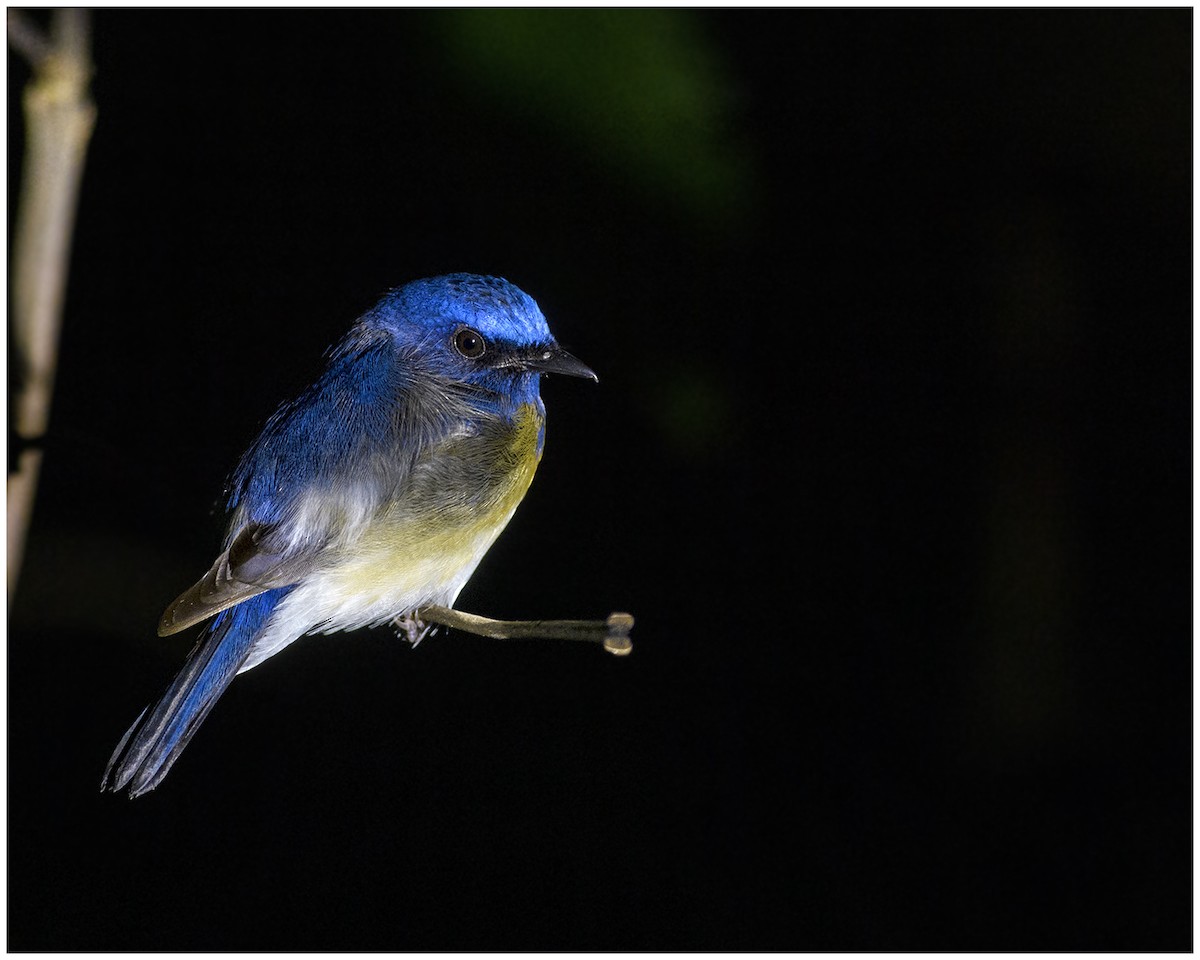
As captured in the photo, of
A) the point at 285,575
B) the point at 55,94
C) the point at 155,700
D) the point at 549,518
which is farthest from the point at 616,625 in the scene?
the point at 549,518

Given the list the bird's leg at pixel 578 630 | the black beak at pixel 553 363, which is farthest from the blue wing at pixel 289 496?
the bird's leg at pixel 578 630

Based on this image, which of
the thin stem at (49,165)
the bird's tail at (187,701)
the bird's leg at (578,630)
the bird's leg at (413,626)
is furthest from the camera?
the bird's leg at (413,626)

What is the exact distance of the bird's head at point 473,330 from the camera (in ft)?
6.77

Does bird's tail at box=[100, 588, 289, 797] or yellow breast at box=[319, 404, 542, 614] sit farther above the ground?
yellow breast at box=[319, 404, 542, 614]

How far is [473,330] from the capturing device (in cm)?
211

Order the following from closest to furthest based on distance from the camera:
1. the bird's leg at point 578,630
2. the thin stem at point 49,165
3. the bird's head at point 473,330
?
the bird's leg at point 578,630 < the thin stem at point 49,165 < the bird's head at point 473,330

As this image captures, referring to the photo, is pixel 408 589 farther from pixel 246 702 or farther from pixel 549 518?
pixel 246 702

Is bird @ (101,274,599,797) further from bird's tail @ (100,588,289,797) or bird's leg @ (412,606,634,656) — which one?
bird's leg @ (412,606,634,656)

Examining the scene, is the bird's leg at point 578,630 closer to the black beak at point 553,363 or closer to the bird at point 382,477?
the bird at point 382,477

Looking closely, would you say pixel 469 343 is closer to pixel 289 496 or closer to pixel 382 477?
pixel 382 477

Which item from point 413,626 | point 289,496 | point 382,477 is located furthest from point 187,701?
point 413,626

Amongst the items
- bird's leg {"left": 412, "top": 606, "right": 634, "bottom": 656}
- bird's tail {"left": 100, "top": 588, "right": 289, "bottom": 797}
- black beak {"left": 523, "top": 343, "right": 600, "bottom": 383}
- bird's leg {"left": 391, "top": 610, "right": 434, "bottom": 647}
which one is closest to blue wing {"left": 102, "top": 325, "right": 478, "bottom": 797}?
bird's tail {"left": 100, "top": 588, "right": 289, "bottom": 797}

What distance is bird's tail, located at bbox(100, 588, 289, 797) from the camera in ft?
5.43

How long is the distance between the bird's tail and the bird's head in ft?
1.77
